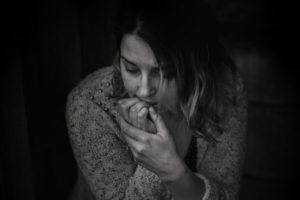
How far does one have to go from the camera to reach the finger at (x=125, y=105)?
3.78ft

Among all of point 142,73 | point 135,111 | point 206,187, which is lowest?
point 206,187

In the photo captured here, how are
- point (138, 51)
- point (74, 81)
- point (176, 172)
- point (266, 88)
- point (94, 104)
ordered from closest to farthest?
point (138, 51)
point (176, 172)
point (94, 104)
point (74, 81)
point (266, 88)

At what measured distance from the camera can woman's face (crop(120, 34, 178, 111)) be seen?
1.03m

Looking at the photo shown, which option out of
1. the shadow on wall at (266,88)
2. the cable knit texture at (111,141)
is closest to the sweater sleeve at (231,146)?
the cable knit texture at (111,141)

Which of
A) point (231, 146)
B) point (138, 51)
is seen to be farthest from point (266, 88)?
point (138, 51)

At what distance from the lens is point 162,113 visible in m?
1.33

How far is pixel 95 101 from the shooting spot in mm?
1301

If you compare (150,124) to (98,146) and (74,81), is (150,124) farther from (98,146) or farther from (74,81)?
(74,81)

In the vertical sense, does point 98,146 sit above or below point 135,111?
below

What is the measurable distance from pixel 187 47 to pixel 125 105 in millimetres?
252

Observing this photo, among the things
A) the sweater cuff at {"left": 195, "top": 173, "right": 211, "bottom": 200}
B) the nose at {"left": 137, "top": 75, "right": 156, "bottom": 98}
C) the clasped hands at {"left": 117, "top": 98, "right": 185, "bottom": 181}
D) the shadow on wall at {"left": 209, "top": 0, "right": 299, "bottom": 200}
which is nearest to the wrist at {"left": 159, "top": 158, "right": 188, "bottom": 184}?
the clasped hands at {"left": 117, "top": 98, "right": 185, "bottom": 181}

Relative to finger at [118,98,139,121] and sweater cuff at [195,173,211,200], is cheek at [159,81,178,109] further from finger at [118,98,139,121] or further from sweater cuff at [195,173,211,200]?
sweater cuff at [195,173,211,200]

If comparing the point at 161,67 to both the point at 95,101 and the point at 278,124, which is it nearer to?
the point at 95,101

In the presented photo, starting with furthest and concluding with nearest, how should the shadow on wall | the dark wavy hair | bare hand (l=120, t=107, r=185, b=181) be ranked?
the shadow on wall
bare hand (l=120, t=107, r=185, b=181)
the dark wavy hair
